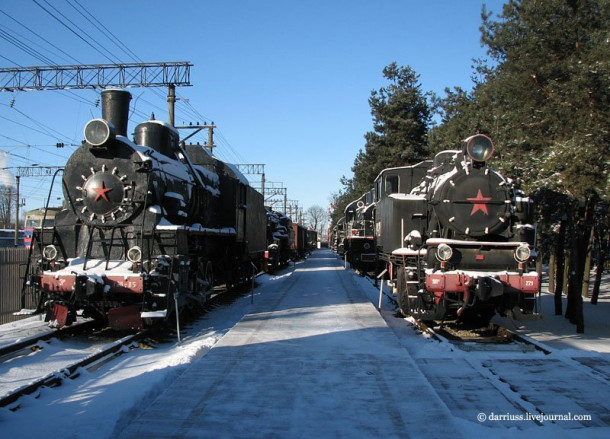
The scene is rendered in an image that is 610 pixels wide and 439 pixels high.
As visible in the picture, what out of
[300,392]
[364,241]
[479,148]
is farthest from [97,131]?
[364,241]

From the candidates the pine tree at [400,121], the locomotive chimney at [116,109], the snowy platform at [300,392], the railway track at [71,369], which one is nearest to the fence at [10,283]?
the locomotive chimney at [116,109]

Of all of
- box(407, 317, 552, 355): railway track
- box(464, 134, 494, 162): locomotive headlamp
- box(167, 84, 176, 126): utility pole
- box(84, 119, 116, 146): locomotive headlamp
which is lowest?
box(407, 317, 552, 355): railway track

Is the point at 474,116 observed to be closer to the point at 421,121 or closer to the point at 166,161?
the point at 166,161

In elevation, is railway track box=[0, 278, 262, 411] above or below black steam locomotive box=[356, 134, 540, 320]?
below

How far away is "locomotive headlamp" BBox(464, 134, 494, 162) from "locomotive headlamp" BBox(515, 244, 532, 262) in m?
1.62

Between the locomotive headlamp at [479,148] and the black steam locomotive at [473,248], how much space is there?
16mm

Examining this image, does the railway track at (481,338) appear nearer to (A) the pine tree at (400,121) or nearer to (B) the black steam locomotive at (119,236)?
(B) the black steam locomotive at (119,236)

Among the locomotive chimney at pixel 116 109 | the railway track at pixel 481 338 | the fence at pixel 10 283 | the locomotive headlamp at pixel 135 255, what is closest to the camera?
the railway track at pixel 481 338

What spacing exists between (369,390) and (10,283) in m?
9.21

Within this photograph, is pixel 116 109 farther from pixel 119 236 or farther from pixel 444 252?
pixel 444 252

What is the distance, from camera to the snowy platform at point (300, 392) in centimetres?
441

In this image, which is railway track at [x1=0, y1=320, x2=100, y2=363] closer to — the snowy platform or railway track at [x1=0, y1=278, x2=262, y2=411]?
railway track at [x1=0, y1=278, x2=262, y2=411]

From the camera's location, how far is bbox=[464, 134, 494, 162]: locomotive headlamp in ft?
27.9

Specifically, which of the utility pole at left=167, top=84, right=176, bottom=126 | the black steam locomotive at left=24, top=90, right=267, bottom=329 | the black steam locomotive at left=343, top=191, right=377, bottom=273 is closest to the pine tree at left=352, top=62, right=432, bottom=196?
the black steam locomotive at left=343, top=191, right=377, bottom=273
